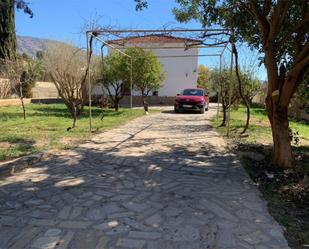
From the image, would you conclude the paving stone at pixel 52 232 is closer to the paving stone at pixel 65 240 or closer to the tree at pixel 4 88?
the paving stone at pixel 65 240

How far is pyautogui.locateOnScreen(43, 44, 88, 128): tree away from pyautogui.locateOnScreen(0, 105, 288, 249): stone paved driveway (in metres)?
6.63

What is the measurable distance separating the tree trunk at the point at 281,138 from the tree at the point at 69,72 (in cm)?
784

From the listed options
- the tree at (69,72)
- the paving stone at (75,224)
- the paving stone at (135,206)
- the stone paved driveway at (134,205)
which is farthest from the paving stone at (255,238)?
the tree at (69,72)

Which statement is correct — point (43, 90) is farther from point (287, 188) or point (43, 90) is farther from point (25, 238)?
point (25, 238)

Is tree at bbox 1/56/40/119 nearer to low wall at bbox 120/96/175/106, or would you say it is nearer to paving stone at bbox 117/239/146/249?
low wall at bbox 120/96/175/106

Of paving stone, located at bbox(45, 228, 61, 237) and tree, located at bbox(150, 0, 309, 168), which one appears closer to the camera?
paving stone, located at bbox(45, 228, 61, 237)

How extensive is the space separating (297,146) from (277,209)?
17.5 ft

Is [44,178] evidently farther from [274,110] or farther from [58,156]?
[274,110]

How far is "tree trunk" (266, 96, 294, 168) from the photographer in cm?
674

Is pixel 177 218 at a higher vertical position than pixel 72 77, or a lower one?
lower

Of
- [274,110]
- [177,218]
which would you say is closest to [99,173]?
[177,218]

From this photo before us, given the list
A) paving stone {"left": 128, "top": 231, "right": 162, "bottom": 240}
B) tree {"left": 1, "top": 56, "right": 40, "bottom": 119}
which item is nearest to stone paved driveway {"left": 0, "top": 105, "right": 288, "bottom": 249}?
paving stone {"left": 128, "top": 231, "right": 162, "bottom": 240}

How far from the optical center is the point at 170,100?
32438 mm

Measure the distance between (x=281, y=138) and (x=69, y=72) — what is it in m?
13.4
